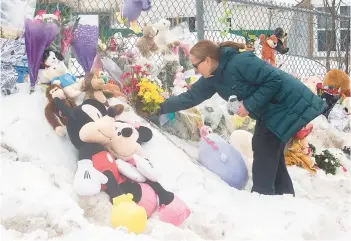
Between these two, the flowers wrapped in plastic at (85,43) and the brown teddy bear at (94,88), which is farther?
the flowers wrapped in plastic at (85,43)

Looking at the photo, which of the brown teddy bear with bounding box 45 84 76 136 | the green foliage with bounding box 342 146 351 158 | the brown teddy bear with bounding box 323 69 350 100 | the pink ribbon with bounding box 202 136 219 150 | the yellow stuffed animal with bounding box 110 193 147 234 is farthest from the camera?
the brown teddy bear with bounding box 323 69 350 100

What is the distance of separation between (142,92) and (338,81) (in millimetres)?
2705

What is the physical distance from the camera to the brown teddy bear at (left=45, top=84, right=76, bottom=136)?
2.55 meters

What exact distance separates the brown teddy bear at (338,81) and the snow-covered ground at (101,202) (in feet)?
7.27

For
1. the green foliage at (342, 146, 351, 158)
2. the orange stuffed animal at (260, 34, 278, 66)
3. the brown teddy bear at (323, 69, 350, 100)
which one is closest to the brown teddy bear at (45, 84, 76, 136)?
the orange stuffed animal at (260, 34, 278, 66)

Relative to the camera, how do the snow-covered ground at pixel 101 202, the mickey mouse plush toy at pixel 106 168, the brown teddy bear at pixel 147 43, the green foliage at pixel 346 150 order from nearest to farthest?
1. the snow-covered ground at pixel 101 202
2. the mickey mouse plush toy at pixel 106 168
3. the brown teddy bear at pixel 147 43
4. the green foliage at pixel 346 150

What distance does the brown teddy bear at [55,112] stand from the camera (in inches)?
101

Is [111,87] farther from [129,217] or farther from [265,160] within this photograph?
[129,217]

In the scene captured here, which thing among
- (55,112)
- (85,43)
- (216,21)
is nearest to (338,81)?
(216,21)

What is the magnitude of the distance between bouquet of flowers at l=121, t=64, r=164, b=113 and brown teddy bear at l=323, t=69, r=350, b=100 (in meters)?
2.42

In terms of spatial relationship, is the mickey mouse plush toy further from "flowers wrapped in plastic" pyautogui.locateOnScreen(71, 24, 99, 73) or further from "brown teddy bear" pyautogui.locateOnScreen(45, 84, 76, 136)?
"flowers wrapped in plastic" pyautogui.locateOnScreen(71, 24, 99, 73)

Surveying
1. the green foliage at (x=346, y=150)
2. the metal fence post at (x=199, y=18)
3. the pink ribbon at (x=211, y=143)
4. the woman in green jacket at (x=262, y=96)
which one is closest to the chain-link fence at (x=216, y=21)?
the metal fence post at (x=199, y=18)

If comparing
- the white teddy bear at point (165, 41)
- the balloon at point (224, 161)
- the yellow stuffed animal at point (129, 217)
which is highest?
the white teddy bear at point (165, 41)

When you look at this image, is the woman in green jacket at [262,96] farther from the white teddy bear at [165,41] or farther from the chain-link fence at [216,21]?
the white teddy bear at [165,41]
